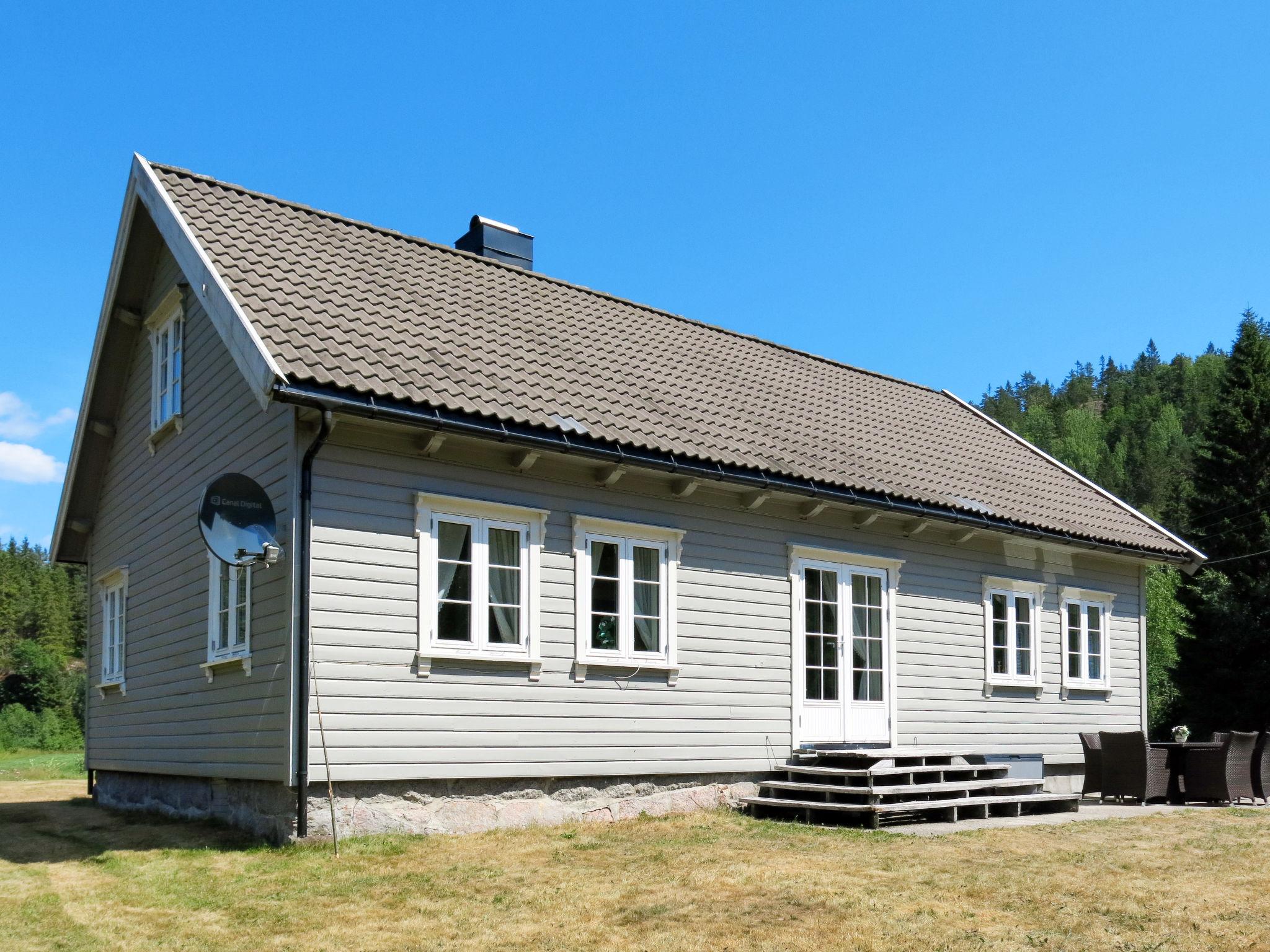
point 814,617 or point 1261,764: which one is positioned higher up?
point 814,617

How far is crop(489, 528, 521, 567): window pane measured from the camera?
11719mm

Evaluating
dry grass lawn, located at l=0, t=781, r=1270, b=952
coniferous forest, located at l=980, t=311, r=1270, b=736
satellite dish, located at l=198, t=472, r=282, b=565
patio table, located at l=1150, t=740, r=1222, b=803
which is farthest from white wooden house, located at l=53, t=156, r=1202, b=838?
coniferous forest, located at l=980, t=311, r=1270, b=736

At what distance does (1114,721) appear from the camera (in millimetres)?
18438

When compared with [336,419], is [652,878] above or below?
below

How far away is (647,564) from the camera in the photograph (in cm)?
1287

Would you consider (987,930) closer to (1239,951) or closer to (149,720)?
(1239,951)

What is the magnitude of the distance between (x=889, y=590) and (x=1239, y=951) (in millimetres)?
8382

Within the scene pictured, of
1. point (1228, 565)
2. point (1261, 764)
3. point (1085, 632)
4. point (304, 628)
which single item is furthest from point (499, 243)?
point (1228, 565)

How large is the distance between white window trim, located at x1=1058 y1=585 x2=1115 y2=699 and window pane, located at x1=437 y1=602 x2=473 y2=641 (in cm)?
970

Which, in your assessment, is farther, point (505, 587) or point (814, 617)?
point (814, 617)

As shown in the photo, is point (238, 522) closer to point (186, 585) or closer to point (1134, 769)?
point (186, 585)

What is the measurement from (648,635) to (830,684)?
9.32 ft

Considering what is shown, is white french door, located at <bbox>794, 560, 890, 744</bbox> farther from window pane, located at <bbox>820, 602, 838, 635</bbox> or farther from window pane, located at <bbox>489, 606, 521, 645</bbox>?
window pane, located at <bbox>489, 606, 521, 645</bbox>

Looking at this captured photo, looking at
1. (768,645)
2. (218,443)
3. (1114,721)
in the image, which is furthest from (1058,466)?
(218,443)
